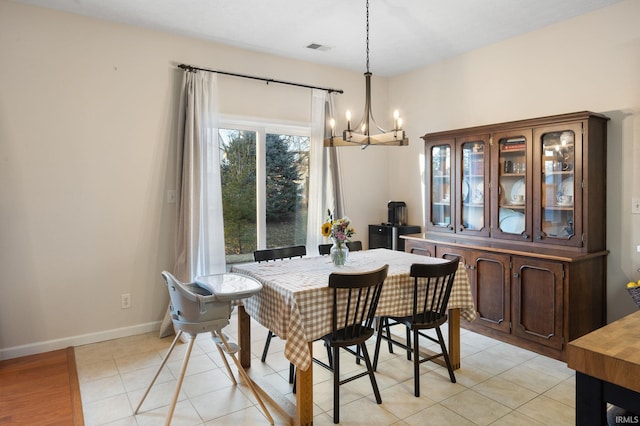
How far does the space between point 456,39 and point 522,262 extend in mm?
2306

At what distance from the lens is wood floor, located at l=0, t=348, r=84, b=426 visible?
245 centimetres

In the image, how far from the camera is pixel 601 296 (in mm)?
3375

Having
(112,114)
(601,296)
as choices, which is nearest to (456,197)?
(601,296)

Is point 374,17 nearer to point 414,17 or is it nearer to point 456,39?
point 414,17

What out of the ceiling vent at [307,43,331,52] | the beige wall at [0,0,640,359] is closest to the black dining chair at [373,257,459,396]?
the beige wall at [0,0,640,359]

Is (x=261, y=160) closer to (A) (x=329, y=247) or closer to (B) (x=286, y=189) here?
(B) (x=286, y=189)

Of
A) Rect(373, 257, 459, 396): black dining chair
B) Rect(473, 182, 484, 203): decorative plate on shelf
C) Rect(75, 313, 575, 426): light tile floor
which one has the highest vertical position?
Rect(473, 182, 484, 203): decorative plate on shelf

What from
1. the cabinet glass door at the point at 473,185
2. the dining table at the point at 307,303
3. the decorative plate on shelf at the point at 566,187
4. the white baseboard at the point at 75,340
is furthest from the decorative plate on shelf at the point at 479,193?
A: the white baseboard at the point at 75,340

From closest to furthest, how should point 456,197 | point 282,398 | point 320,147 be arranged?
1. point 282,398
2. point 456,197
3. point 320,147

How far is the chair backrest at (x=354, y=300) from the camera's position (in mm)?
2307

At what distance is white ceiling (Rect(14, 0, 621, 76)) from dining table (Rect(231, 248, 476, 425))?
2119 mm

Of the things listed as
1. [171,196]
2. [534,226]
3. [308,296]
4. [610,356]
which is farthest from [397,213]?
[610,356]

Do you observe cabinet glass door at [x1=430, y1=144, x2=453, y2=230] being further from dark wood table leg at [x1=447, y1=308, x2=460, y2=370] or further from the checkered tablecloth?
dark wood table leg at [x1=447, y1=308, x2=460, y2=370]

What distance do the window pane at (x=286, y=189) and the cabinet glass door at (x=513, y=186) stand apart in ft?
7.13
